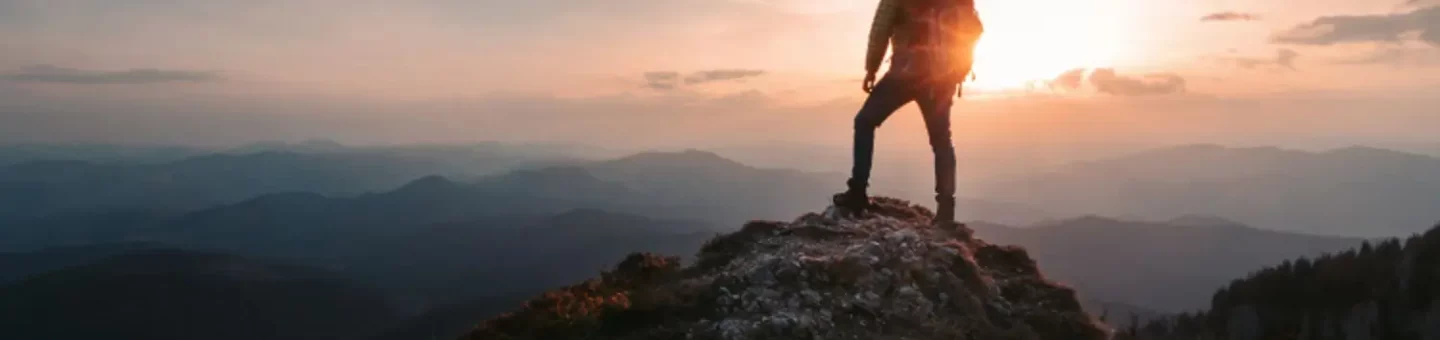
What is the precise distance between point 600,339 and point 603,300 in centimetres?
61

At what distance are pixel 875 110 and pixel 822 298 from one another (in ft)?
9.31

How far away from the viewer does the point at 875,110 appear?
8.20 meters

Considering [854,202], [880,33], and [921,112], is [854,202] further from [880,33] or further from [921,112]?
[880,33]

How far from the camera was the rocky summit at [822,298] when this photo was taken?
18.9 feet

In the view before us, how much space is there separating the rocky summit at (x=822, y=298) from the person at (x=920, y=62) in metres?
1.27

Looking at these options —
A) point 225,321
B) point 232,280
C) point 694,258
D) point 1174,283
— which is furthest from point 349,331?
point 1174,283

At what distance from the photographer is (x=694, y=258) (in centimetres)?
817

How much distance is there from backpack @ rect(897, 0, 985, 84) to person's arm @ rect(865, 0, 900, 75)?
139 mm

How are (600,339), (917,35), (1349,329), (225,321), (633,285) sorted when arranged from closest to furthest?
(1349,329), (600,339), (633,285), (917,35), (225,321)

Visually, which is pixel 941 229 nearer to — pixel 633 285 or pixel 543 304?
pixel 633 285

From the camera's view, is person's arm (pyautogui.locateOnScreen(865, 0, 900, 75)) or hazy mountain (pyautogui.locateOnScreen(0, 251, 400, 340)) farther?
hazy mountain (pyautogui.locateOnScreen(0, 251, 400, 340))

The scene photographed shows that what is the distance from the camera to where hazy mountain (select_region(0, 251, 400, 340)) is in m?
162

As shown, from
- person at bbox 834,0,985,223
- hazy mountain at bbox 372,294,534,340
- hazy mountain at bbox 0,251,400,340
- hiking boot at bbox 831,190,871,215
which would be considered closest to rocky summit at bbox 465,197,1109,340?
hiking boot at bbox 831,190,871,215

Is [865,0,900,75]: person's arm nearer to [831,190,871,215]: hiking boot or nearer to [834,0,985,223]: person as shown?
[834,0,985,223]: person
